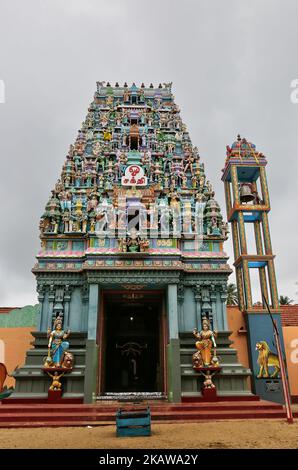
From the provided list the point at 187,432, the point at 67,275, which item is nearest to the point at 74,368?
the point at 67,275

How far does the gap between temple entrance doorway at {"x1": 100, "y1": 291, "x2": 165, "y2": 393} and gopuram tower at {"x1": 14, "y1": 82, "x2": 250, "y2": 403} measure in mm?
55

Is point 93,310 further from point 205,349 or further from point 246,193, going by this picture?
point 246,193

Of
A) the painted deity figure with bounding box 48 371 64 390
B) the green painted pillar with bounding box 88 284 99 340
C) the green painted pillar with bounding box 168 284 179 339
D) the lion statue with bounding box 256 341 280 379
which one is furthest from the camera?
the lion statue with bounding box 256 341 280 379

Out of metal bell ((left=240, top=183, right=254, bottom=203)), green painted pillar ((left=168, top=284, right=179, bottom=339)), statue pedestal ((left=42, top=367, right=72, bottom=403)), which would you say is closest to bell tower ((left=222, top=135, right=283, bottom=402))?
metal bell ((left=240, top=183, right=254, bottom=203))

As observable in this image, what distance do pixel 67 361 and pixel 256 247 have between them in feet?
37.2

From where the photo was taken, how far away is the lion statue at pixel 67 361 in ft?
46.6

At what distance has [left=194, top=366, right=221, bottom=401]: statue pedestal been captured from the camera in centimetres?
1397

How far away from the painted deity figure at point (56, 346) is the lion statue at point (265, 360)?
8.67m

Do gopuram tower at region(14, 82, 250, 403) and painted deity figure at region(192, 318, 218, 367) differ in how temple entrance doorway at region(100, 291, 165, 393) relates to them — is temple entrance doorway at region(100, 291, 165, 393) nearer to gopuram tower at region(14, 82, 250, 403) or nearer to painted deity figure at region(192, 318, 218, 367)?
gopuram tower at region(14, 82, 250, 403)

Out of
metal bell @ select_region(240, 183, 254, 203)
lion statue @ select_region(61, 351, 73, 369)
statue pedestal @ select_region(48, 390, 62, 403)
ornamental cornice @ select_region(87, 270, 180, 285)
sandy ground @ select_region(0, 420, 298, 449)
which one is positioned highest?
metal bell @ select_region(240, 183, 254, 203)

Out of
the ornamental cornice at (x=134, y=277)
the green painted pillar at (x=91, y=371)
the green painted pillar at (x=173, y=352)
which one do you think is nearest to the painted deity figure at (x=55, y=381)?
the green painted pillar at (x=91, y=371)

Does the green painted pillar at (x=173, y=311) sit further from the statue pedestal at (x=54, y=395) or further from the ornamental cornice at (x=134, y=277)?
the statue pedestal at (x=54, y=395)

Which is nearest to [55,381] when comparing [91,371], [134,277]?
[91,371]
